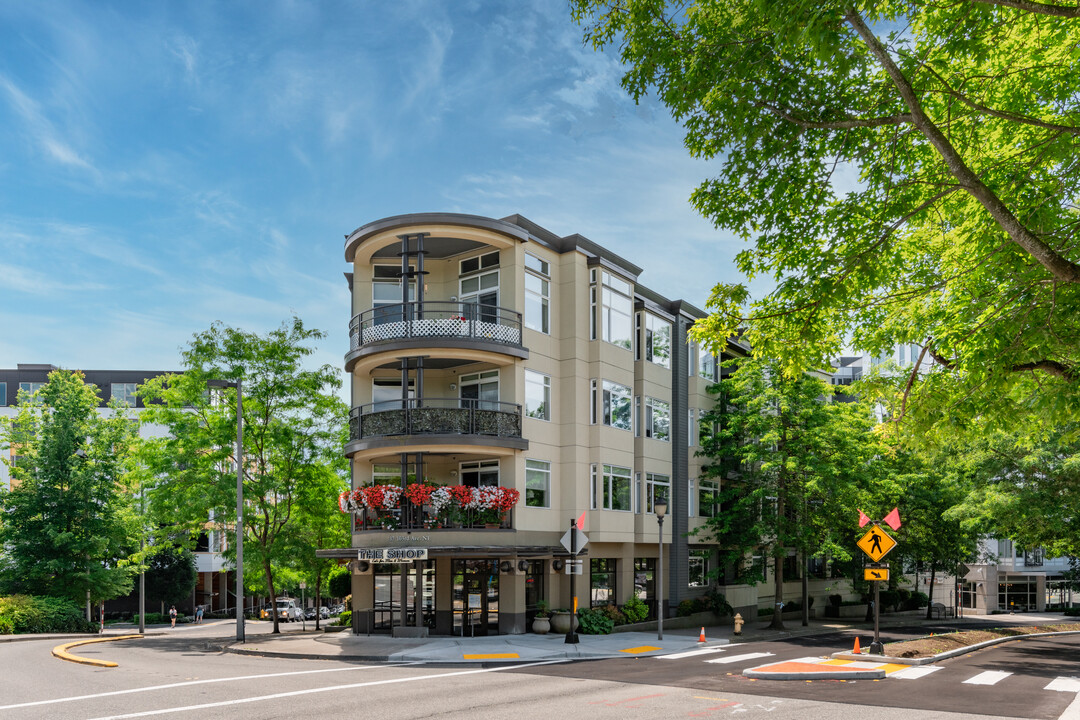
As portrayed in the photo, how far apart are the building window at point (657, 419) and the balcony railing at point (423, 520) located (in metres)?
8.90

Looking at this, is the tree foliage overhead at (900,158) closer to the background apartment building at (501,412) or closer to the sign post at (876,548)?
the sign post at (876,548)

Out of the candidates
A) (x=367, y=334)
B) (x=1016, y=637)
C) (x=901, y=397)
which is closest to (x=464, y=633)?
(x=367, y=334)

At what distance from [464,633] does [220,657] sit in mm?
7816

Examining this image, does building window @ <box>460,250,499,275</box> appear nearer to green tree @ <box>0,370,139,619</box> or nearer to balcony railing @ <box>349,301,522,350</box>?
balcony railing @ <box>349,301,522,350</box>

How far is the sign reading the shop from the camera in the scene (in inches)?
1063

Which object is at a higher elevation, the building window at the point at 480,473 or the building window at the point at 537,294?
the building window at the point at 537,294

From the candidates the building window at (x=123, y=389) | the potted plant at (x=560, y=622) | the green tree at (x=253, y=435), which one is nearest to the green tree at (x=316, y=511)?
the green tree at (x=253, y=435)

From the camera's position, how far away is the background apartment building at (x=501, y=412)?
2928 centimetres

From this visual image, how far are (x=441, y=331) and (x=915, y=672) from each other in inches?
679

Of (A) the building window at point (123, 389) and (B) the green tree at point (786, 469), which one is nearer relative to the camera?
(B) the green tree at point (786, 469)

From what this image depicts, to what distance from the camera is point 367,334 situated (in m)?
30.8

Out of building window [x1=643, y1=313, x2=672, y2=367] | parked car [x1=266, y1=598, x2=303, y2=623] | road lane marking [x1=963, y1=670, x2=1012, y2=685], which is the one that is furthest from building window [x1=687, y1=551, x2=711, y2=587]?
parked car [x1=266, y1=598, x2=303, y2=623]

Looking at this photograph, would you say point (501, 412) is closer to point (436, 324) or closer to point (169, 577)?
point (436, 324)

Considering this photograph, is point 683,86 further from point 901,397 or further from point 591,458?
point 591,458
